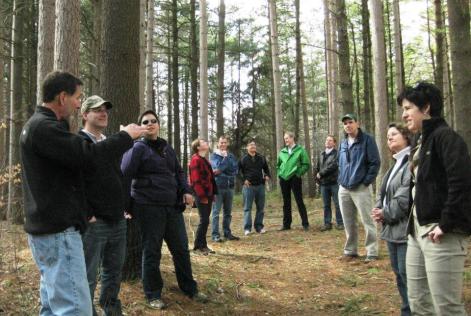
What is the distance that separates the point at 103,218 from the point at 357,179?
170 inches

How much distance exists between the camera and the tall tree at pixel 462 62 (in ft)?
20.4

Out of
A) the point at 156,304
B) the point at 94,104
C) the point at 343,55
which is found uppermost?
the point at 343,55

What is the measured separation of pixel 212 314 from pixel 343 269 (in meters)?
2.74

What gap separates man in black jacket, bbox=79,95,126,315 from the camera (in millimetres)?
3820

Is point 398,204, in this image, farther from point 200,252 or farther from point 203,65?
point 203,65

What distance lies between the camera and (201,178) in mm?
7996

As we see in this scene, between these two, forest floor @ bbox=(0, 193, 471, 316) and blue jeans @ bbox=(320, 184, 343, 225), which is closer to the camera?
forest floor @ bbox=(0, 193, 471, 316)

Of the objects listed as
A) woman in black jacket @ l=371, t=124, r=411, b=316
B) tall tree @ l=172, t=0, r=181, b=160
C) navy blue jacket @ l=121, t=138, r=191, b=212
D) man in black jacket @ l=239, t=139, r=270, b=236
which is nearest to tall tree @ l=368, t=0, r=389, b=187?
man in black jacket @ l=239, t=139, r=270, b=236

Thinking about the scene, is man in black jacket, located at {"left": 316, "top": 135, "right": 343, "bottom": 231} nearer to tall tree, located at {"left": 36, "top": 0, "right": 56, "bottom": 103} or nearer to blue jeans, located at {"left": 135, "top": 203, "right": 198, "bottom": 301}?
blue jeans, located at {"left": 135, "top": 203, "right": 198, "bottom": 301}

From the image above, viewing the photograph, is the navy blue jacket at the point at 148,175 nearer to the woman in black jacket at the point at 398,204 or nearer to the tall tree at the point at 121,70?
the tall tree at the point at 121,70

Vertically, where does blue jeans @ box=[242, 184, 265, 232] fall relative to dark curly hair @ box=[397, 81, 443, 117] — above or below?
below

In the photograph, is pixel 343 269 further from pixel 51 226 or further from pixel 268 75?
pixel 268 75

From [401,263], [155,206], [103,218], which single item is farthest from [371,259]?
[103,218]

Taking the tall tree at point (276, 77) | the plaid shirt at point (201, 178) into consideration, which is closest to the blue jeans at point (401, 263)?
the plaid shirt at point (201, 178)
